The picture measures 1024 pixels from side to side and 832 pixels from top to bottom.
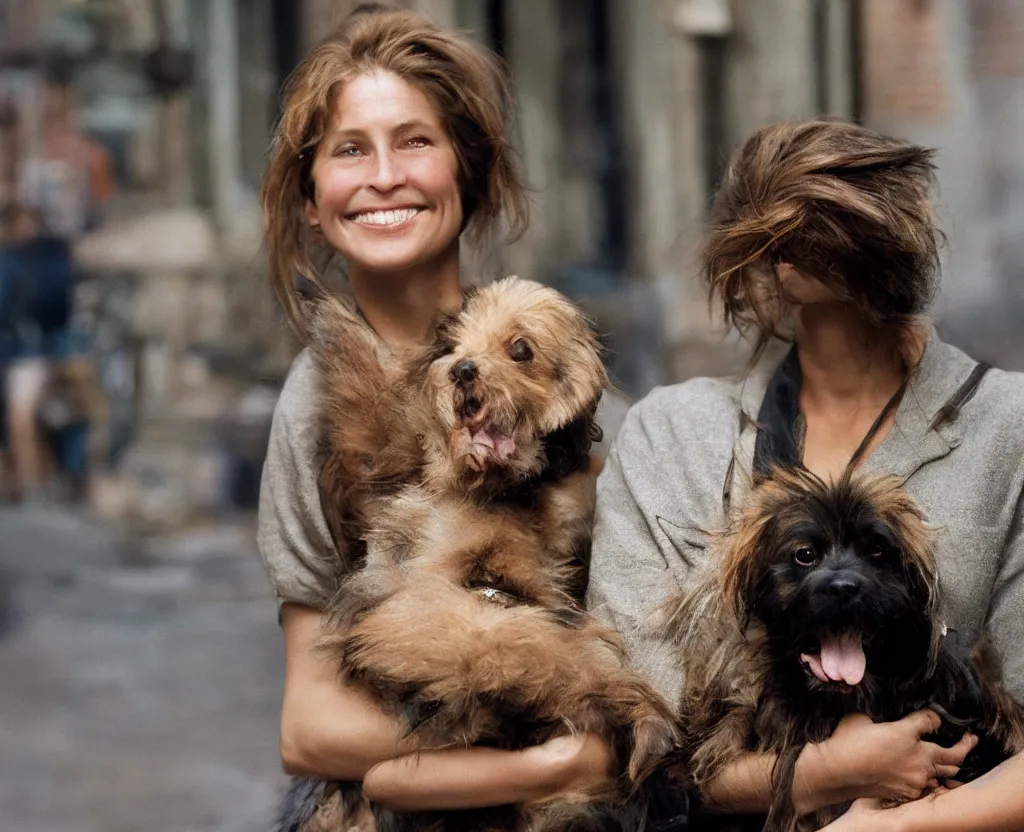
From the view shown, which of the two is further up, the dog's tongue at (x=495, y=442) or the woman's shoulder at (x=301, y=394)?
the woman's shoulder at (x=301, y=394)

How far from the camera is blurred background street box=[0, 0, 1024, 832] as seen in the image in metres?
4.82

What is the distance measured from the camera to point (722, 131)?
16.0 ft

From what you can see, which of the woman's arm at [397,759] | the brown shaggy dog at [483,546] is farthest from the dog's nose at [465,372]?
the woman's arm at [397,759]

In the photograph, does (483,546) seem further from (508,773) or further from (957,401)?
(957,401)

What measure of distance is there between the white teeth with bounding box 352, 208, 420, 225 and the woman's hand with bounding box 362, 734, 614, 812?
3.00 ft

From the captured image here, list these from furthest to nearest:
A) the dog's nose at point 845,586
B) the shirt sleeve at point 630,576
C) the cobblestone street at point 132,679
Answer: the cobblestone street at point 132,679 < the shirt sleeve at point 630,576 < the dog's nose at point 845,586

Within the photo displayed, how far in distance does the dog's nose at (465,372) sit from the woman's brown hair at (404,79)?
49 cm

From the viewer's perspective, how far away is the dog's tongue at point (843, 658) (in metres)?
1.93

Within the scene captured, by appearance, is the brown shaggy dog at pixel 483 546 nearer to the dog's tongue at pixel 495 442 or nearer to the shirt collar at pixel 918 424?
the dog's tongue at pixel 495 442

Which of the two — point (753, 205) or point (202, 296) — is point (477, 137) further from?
point (202, 296)

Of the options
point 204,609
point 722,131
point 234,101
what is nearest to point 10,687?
point 204,609

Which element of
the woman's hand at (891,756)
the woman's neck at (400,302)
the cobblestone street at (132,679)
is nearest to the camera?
the woman's hand at (891,756)

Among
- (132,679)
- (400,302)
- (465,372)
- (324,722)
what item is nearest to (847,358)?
(465,372)

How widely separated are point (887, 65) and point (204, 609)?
10.2ft
